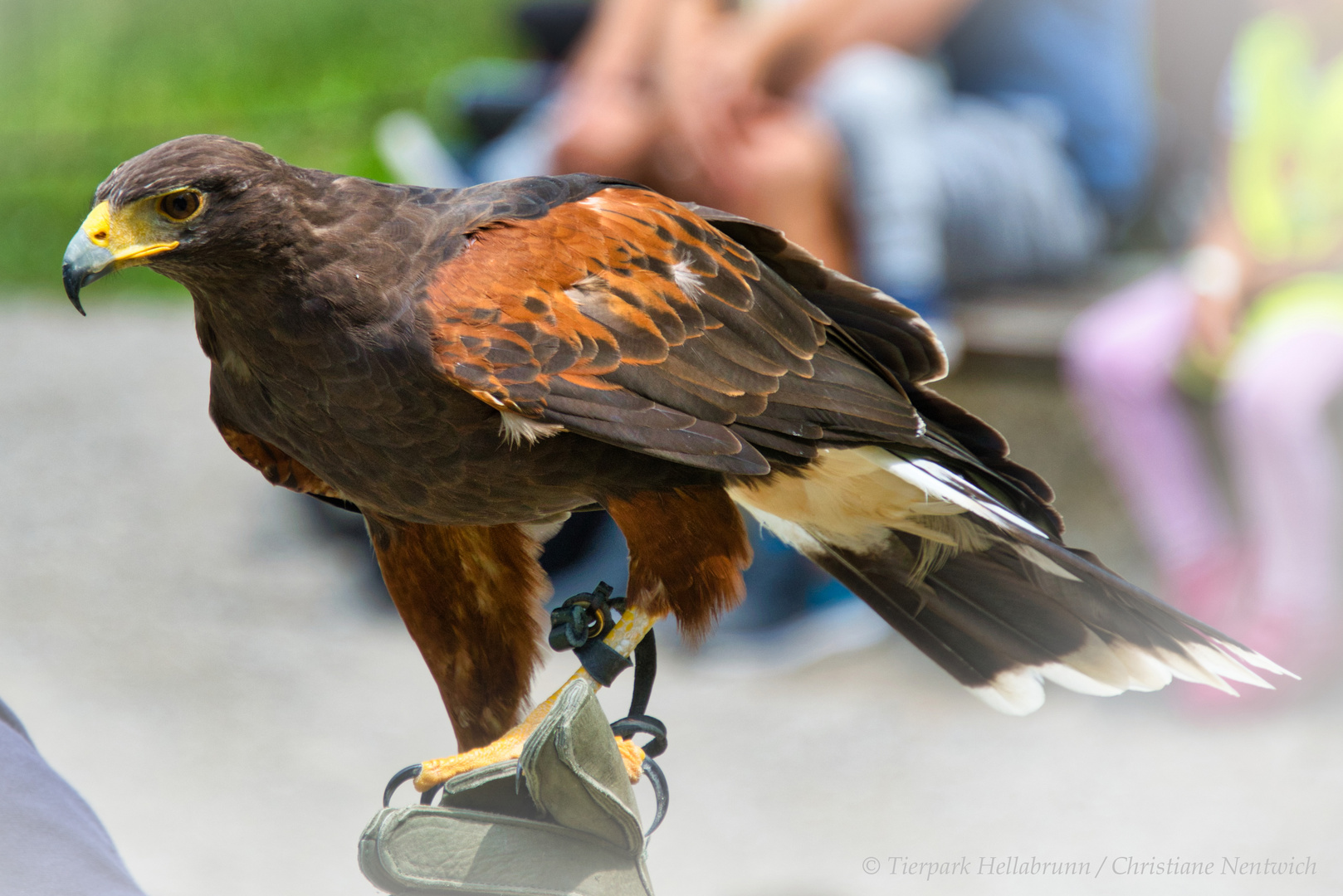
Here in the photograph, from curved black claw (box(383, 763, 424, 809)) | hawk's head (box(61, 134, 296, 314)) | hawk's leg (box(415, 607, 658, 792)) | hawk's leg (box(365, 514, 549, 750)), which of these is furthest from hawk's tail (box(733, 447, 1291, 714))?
hawk's head (box(61, 134, 296, 314))

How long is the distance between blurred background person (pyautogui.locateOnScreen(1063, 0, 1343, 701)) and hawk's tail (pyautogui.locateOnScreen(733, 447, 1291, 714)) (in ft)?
Result: 7.79

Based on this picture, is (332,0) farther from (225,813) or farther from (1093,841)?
(1093,841)

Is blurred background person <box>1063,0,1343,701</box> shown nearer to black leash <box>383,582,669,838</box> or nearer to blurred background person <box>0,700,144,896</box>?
black leash <box>383,582,669,838</box>

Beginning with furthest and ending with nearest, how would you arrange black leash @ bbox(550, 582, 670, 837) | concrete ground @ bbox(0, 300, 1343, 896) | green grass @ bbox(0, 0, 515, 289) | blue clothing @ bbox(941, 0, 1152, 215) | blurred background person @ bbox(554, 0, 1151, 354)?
green grass @ bbox(0, 0, 515, 289)
blue clothing @ bbox(941, 0, 1152, 215)
blurred background person @ bbox(554, 0, 1151, 354)
concrete ground @ bbox(0, 300, 1343, 896)
black leash @ bbox(550, 582, 670, 837)

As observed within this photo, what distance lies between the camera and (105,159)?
27.1ft

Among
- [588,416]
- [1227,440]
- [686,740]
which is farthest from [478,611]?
[1227,440]

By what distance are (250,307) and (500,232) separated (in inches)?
11.8

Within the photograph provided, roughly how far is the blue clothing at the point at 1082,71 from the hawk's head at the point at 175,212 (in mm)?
4068

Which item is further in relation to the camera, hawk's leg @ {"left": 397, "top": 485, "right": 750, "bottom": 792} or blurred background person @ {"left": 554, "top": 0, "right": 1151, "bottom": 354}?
blurred background person @ {"left": 554, "top": 0, "right": 1151, "bottom": 354}

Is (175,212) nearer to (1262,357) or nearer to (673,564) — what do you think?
(673,564)

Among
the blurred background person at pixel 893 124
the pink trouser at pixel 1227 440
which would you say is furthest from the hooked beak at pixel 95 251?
the pink trouser at pixel 1227 440

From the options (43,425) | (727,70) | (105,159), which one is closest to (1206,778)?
(727,70)

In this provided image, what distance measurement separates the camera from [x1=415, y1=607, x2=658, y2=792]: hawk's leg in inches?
56.2

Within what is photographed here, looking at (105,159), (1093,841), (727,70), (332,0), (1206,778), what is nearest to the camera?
(1093,841)
